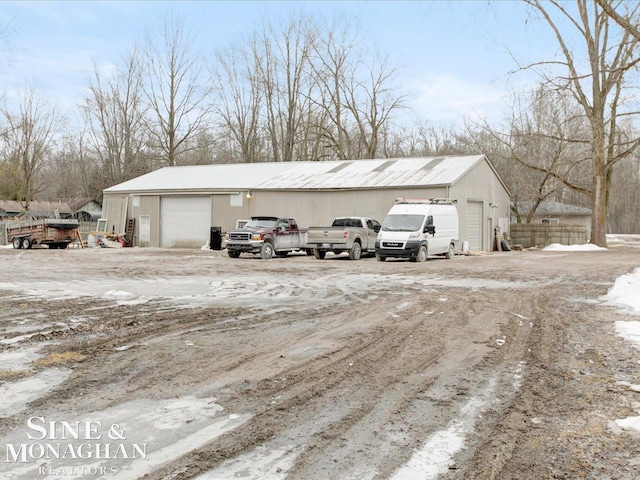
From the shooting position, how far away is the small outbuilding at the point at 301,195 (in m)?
32.5

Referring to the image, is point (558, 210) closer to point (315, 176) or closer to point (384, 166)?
point (384, 166)

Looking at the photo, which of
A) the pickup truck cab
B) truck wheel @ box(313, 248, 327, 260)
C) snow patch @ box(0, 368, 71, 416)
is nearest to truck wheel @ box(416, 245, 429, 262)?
truck wheel @ box(313, 248, 327, 260)

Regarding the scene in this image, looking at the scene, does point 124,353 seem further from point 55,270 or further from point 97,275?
point 55,270

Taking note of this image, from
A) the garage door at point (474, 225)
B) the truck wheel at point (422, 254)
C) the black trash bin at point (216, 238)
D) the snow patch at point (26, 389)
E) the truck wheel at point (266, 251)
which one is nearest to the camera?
the snow patch at point (26, 389)

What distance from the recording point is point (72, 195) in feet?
268

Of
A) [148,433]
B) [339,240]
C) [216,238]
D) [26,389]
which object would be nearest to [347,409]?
[148,433]

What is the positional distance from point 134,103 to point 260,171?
24.2m

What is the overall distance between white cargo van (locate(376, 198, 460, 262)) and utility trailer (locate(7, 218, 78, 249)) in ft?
65.1

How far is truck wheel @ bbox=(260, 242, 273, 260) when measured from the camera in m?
26.4

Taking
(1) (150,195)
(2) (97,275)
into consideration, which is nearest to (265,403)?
(2) (97,275)

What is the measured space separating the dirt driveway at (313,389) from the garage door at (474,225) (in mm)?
21602

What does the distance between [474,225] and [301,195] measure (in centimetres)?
997

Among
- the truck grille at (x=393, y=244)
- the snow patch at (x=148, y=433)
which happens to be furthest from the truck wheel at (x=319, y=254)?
the snow patch at (x=148, y=433)

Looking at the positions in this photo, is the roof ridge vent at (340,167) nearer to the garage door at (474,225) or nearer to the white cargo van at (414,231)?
the garage door at (474,225)
